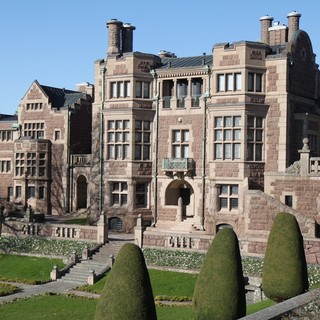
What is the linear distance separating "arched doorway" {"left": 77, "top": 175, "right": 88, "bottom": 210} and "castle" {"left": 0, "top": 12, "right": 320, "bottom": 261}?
1.63 meters

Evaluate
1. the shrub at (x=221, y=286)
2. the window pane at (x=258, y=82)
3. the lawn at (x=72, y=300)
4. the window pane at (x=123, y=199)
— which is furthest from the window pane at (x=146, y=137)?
the shrub at (x=221, y=286)

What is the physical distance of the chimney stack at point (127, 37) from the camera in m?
44.9

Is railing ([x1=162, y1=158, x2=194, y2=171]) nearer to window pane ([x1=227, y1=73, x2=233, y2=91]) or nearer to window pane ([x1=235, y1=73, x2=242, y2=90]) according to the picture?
window pane ([x1=227, y1=73, x2=233, y2=91])

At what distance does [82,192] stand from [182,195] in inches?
470

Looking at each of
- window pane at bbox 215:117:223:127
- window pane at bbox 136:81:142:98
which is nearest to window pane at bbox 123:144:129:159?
window pane at bbox 136:81:142:98

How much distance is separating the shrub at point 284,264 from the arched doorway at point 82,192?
3009cm

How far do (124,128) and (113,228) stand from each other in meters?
6.73

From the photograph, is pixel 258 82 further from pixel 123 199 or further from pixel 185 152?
pixel 123 199

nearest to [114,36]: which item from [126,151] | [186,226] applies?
[126,151]

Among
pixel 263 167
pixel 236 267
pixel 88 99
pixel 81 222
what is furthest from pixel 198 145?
pixel 236 267

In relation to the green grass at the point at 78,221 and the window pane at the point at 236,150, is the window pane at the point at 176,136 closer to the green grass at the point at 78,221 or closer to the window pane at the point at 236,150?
the window pane at the point at 236,150

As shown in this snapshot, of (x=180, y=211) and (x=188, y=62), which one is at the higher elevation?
(x=188, y=62)

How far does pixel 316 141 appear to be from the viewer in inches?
1603

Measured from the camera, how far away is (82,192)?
5138 cm
